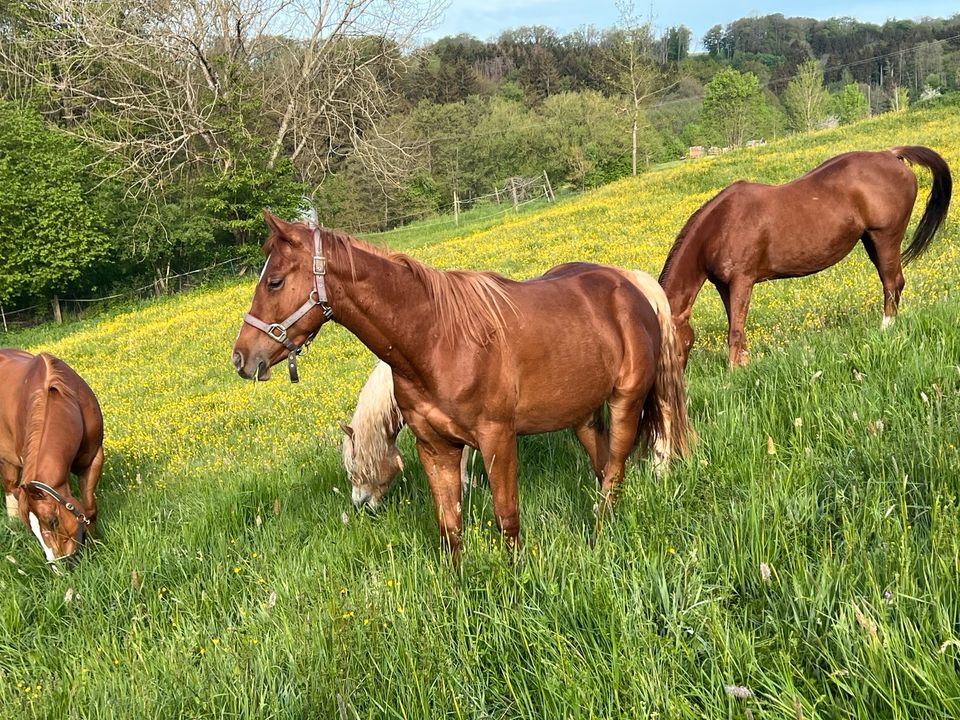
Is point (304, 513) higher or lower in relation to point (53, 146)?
lower

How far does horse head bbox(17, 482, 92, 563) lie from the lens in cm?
439

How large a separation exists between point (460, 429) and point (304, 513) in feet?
5.88

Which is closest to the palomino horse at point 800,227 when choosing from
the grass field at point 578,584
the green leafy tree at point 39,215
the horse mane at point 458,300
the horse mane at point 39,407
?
the grass field at point 578,584

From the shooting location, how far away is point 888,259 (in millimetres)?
6773

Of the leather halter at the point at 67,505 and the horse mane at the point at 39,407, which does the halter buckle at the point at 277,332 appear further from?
the horse mane at the point at 39,407

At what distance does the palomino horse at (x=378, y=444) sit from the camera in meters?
A: 4.40

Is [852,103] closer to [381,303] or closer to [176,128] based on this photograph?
[176,128]

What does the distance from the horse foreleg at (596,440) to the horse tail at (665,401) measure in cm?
31

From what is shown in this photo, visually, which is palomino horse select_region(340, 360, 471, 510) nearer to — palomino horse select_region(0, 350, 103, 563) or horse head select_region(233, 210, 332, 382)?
horse head select_region(233, 210, 332, 382)

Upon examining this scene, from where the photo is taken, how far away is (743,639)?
1999mm

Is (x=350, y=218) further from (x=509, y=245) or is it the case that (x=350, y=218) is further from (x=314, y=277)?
(x=314, y=277)

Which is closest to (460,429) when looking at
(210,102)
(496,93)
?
(210,102)

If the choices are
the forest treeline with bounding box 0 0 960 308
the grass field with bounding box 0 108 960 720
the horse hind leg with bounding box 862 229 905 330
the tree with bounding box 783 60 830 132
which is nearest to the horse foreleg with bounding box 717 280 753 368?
the grass field with bounding box 0 108 960 720

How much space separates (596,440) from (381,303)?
1.86m
